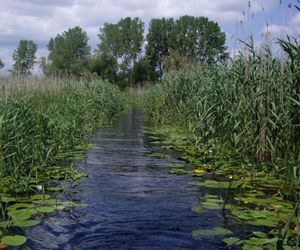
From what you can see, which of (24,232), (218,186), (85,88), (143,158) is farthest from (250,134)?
(85,88)

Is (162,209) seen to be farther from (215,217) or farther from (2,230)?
(2,230)

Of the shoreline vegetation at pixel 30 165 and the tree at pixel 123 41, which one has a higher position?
the tree at pixel 123 41

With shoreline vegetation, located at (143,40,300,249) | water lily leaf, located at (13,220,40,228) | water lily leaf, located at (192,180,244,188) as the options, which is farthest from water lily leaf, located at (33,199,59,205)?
water lily leaf, located at (192,180,244,188)

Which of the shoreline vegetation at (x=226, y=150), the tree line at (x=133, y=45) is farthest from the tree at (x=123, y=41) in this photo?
the shoreline vegetation at (x=226, y=150)

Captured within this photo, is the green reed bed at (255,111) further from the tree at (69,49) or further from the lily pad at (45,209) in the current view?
the tree at (69,49)

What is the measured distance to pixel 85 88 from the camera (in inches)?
874

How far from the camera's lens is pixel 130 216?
18.0 feet

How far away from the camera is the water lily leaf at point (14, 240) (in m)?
4.33

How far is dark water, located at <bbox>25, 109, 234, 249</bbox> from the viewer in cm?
464

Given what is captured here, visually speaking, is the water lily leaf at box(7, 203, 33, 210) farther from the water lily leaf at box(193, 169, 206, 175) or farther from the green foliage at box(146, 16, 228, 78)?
the green foliage at box(146, 16, 228, 78)

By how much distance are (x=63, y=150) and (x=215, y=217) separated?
5.33m

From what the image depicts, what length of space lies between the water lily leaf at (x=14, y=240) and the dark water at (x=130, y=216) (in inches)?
4.9

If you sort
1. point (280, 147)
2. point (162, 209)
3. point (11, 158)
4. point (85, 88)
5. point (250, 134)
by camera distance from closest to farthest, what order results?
point (162, 209) < point (11, 158) < point (280, 147) < point (250, 134) < point (85, 88)

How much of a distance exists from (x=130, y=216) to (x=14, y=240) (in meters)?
1.50
